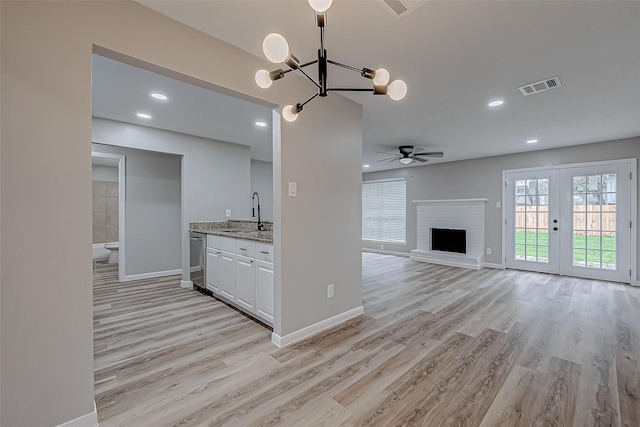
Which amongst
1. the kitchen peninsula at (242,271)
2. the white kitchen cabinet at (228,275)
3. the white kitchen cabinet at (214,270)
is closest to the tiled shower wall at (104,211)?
the kitchen peninsula at (242,271)

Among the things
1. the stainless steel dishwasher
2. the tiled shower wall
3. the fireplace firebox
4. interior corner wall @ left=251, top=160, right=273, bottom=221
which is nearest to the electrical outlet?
the stainless steel dishwasher

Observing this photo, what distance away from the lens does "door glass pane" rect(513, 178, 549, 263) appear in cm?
556

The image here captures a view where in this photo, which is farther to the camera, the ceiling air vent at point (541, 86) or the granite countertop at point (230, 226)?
the granite countertop at point (230, 226)

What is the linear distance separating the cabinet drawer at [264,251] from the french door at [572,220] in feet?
18.4

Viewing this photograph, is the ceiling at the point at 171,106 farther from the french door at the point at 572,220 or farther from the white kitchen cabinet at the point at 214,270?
the french door at the point at 572,220

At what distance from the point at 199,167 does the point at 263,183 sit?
268 cm

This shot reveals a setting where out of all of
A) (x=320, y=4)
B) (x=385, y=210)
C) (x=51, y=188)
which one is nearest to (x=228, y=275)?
(x=51, y=188)

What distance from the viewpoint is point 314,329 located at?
276 cm

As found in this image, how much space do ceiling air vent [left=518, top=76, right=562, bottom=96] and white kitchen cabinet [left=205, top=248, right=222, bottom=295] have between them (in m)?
4.05

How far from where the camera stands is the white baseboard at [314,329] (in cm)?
252

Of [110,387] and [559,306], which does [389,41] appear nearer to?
[110,387]

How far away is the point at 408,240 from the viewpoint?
7594 millimetres

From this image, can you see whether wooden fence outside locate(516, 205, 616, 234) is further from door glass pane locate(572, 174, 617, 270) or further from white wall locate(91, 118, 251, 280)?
white wall locate(91, 118, 251, 280)

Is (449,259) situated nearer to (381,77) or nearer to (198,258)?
(198,258)
